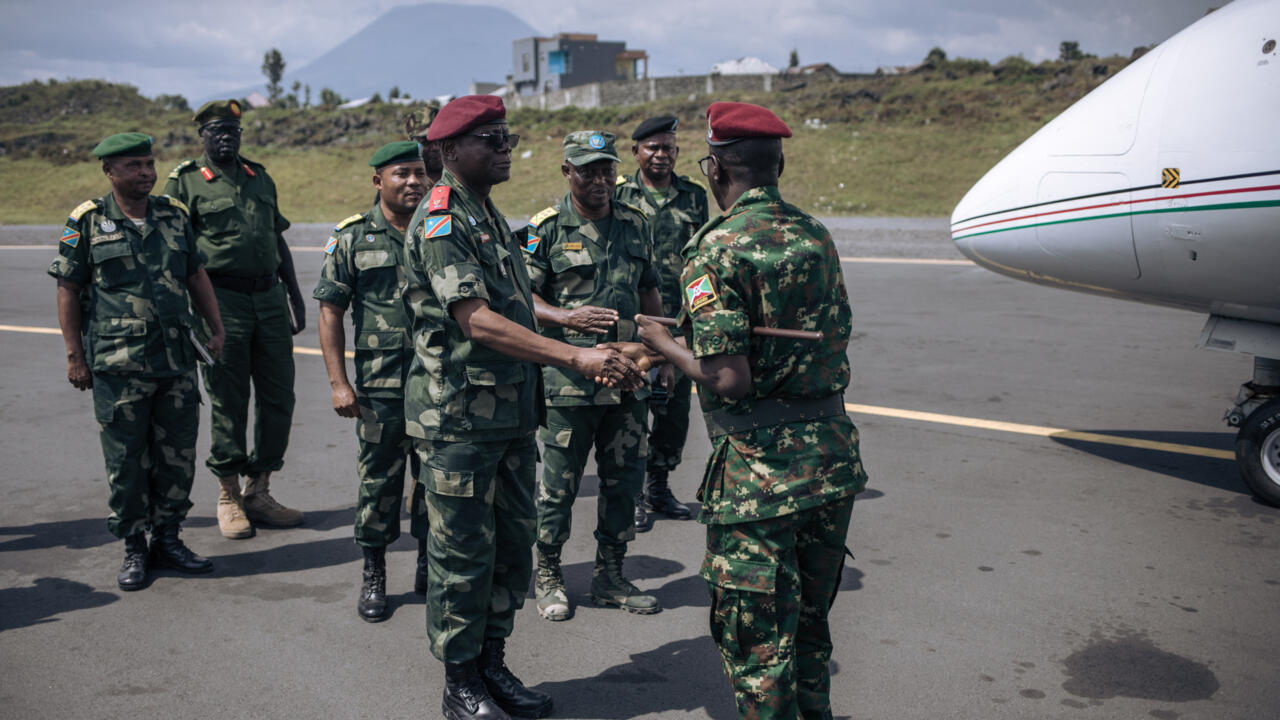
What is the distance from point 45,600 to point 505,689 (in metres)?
2.45

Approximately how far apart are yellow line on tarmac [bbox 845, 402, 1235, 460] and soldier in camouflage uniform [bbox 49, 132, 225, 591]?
4.94m

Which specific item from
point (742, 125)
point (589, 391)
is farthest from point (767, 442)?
point (589, 391)

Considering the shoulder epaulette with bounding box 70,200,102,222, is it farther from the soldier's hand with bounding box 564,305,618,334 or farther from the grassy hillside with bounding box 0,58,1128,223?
the grassy hillside with bounding box 0,58,1128,223

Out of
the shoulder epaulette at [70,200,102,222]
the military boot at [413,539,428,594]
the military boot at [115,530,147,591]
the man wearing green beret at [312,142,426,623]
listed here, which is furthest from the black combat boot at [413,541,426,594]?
the shoulder epaulette at [70,200,102,222]

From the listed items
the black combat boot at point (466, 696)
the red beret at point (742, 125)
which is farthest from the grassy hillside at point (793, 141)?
the red beret at point (742, 125)

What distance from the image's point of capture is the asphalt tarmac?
3691 mm

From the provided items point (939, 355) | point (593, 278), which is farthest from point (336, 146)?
point (593, 278)

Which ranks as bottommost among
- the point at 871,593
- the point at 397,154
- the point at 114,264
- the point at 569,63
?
the point at 871,593

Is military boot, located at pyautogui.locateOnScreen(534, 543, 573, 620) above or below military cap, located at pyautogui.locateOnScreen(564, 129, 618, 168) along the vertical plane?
below

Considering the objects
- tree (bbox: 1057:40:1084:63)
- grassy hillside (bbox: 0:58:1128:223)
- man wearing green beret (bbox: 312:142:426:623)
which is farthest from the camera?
tree (bbox: 1057:40:1084:63)

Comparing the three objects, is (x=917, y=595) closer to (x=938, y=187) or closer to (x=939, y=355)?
(x=939, y=355)

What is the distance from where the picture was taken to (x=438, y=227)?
329cm

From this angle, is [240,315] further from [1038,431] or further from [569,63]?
[569,63]

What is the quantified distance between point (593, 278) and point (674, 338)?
156cm
